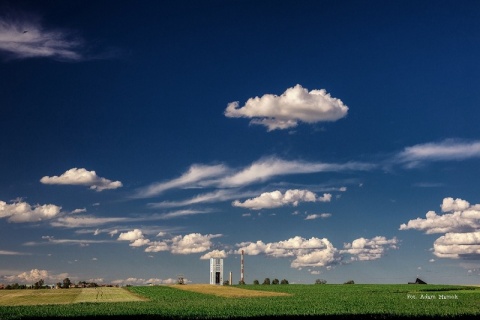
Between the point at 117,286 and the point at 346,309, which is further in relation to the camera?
the point at 117,286

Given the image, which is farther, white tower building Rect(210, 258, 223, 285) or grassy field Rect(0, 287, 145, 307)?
white tower building Rect(210, 258, 223, 285)

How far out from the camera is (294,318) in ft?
137

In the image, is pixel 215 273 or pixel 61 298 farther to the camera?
pixel 215 273

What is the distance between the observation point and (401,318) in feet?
138

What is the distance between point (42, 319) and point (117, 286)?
242 feet

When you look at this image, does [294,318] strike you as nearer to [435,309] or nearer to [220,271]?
[435,309]

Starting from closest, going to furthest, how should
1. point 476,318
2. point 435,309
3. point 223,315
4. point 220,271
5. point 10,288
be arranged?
1. point 476,318
2. point 223,315
3. point 435,309
4. point 10,288
5. point 220,271

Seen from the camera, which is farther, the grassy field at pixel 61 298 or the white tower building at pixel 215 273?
the white tower building at pixel 215 273

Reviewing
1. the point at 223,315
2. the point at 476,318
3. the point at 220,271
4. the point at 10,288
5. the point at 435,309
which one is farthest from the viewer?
the point at 220,271

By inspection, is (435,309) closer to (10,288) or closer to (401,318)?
(401,318)

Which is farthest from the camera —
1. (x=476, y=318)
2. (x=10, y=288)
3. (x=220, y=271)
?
(x=220, y=271)

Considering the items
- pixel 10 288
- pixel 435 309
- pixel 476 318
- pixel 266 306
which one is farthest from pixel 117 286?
pixel 476 318

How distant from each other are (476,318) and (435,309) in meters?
8.03

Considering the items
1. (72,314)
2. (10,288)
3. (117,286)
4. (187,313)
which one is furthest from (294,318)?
(10,288)
